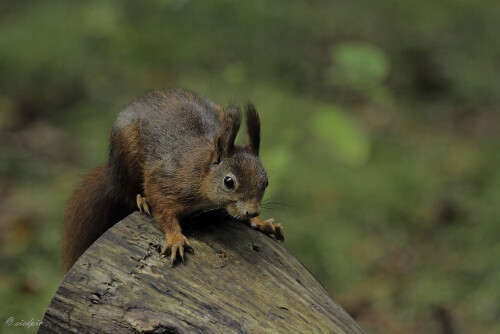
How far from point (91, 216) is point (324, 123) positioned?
2.07 metres

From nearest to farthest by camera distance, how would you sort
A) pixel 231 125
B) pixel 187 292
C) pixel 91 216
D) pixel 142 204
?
pixel 187 292 < pixel 231 125 < pixel 142 204 < pixel 91 216

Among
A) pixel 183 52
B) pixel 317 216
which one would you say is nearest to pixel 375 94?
pixel 317 216

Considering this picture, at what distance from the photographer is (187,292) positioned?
2381 millimetres

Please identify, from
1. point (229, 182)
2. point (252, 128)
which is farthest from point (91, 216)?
point (252, 128)

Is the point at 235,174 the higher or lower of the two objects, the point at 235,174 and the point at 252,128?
the lower

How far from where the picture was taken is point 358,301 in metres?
4.62

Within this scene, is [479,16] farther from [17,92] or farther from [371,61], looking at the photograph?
[17,92]

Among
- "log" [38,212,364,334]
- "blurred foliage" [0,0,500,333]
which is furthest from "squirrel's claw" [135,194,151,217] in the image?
"blurred foliage" [0,0,500,333]

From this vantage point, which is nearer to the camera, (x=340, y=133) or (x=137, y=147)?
(x=137, y=147)

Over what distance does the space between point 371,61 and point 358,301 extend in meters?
1.57

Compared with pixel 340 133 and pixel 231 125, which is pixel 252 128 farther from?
pixel 340 133

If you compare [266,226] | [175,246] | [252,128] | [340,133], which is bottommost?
[175,246]

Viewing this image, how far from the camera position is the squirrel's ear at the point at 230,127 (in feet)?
8.86

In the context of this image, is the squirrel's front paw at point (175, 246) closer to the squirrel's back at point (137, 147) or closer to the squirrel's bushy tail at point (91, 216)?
the squirrel's back at point (137, 147)
